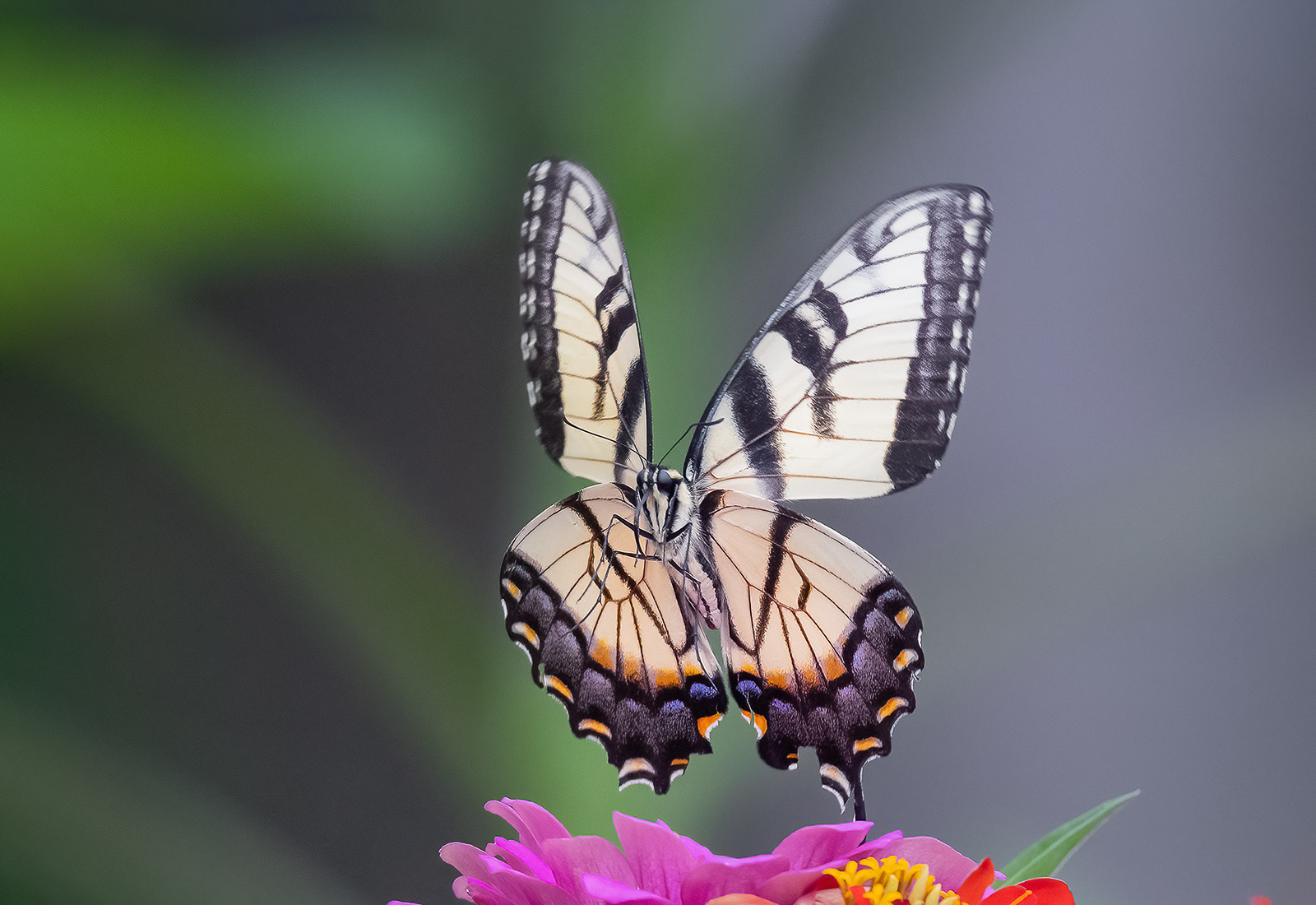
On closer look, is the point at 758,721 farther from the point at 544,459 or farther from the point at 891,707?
the point at 544,459

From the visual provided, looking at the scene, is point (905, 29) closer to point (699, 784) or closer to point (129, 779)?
point (699, 784)

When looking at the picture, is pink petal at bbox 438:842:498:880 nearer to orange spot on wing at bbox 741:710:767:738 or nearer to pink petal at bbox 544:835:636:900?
pink petal at bbox 544:835:636:900

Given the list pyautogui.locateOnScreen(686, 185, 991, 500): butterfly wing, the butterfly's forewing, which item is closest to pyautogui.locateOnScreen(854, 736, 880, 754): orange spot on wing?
the butterfly's forewing

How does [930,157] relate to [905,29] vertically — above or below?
below

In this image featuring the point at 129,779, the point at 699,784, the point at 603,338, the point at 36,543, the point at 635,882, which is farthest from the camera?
the point at 36,543

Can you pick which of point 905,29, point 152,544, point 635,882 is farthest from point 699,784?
point 905,29

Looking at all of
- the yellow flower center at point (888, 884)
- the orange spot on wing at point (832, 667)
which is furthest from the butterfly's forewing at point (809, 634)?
the yellow flower center at point (888, 884)
